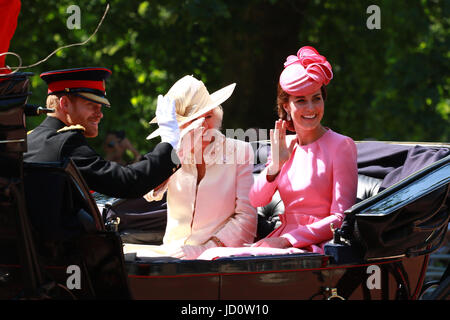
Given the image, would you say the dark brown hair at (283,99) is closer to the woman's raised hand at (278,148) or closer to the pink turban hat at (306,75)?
the pink turban hat at (306,75)

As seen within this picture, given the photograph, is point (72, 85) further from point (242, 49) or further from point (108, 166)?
point (242, 49)

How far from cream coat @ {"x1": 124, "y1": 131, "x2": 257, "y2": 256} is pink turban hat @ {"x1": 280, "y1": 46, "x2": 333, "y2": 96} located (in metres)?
0.39

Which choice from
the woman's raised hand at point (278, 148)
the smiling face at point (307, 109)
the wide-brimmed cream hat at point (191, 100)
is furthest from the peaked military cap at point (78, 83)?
the smiling face at point (307, 109)

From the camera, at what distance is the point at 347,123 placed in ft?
36.0

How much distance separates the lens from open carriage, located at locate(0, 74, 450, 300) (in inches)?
103

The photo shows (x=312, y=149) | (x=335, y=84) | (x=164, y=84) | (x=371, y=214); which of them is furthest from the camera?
(x=335, y=84)

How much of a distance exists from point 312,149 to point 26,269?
155 cm

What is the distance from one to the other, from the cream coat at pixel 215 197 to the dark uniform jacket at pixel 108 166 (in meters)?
0.61

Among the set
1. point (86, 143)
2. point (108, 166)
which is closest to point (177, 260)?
point (108, 166)

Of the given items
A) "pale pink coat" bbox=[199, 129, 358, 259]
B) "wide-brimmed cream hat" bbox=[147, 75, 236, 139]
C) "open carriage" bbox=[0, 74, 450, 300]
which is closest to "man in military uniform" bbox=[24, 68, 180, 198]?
"open carriage" bbox=[0, 74, 450, 300]

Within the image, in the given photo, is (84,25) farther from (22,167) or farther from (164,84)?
(22,167)

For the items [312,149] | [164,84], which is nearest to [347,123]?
[164,84]

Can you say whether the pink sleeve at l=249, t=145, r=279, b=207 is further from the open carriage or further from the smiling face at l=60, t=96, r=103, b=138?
the smiling face at l=60, t=96, r=103, b=138

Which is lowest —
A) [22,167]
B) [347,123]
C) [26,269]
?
[347,123]
